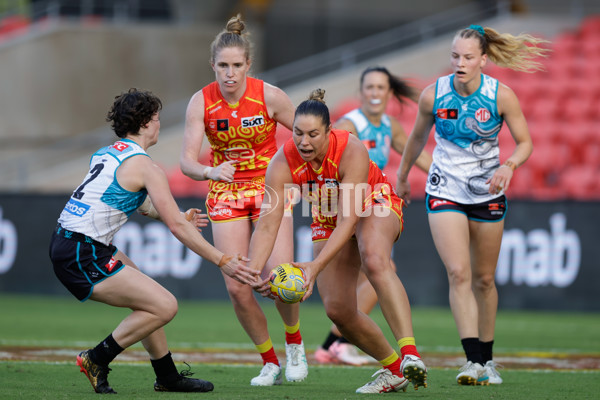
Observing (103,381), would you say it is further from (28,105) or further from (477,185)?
(28,105)

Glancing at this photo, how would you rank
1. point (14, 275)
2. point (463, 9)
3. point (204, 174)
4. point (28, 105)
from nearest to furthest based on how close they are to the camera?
point (204, 174)
point (14, 275)
point (28, 105)
point (463, 9)

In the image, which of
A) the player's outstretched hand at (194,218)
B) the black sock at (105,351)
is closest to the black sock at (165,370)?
the black sock at (105,351)

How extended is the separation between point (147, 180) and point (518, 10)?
17317mm

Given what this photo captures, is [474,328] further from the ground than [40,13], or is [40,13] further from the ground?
[40,13]

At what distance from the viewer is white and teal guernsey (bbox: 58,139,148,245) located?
17.8ft

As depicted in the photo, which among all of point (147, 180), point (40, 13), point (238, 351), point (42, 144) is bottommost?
point (238, 351)

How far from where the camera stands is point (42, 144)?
20.0m

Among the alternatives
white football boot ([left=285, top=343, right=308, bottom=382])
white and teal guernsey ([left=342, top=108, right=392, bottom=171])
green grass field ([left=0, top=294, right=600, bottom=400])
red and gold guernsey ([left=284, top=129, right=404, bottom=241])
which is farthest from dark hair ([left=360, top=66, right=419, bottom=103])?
white football boot ([left=285, top=343, right=308, bottom=382])

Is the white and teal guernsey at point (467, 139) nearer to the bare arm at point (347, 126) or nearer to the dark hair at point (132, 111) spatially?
the bare arm at point (347, 126)

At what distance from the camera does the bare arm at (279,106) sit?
21.0 feet

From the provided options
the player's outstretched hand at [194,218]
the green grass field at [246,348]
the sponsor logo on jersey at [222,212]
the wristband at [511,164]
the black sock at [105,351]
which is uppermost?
the wristband at [511,164]

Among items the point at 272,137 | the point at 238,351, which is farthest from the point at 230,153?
the point at 238,351

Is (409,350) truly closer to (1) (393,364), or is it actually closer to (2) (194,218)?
(1) (393,364)

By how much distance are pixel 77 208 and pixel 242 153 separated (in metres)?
1.45
